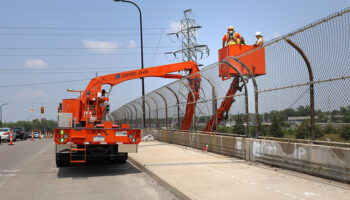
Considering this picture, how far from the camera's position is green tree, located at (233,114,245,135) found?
9.83 m

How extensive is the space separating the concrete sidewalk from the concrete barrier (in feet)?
0.56

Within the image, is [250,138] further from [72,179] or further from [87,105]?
[87,105]

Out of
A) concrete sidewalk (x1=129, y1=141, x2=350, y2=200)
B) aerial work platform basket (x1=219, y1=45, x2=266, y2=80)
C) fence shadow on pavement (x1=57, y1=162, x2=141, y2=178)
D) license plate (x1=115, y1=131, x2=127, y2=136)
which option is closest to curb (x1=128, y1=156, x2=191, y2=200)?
concrete sidewalk (x1=129, y1=141, x2=350, y2=200)

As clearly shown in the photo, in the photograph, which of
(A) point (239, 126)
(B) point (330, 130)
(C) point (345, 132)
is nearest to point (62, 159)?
(A) point (239, 126)

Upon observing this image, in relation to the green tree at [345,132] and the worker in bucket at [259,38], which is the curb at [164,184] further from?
the worker in bucket at [259,38]

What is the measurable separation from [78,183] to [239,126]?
4.84 metres

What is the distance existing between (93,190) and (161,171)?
1850 millimetres

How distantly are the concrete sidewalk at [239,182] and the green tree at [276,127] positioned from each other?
81cm

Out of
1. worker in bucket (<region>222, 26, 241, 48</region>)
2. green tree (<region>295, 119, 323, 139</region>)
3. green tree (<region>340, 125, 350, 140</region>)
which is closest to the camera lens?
green tree (<region>340, 125, 350, 140</region>)

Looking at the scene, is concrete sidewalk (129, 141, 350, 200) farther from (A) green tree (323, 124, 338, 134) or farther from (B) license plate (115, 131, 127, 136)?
(B) license plate (115, 131, 127, 136)

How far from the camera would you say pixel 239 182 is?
6.49m

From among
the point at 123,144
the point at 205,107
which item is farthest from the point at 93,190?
the point at 205,107

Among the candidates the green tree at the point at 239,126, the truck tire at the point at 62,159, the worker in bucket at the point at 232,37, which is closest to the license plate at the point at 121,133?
the truck tire at the point at 62,159

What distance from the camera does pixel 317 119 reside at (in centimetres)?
659
